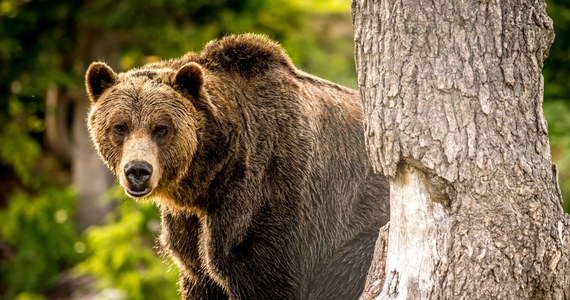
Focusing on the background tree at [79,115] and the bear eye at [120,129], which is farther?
the background tree at [79,115]

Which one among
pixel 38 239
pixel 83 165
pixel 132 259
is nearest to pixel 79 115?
pixel 83 165

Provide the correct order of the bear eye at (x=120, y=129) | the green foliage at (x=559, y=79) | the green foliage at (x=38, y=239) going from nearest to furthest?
the bear eye at (x=120, y=129) → the green foliage at (x=559, y=79) → the green foliage at (x=38, y=239)

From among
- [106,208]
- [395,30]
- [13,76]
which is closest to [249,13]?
[13,76]

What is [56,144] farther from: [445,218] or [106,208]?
[445,218]

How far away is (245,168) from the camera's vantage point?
5773mm

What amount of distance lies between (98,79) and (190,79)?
620mm

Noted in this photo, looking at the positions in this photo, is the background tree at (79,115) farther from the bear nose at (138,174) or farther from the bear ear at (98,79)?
the bear nose at (138,174)

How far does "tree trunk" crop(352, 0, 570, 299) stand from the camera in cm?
464

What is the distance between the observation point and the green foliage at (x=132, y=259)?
1163 cm

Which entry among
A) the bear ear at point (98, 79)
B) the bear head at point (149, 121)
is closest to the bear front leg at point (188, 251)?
the bear head at point (149, 121)

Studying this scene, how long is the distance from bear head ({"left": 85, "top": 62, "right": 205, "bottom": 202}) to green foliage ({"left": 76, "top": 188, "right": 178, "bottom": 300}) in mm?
5795

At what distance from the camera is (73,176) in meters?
15.0

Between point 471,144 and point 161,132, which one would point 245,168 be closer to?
point 161,132

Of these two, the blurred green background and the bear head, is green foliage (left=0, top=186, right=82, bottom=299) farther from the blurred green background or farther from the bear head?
the bear head
